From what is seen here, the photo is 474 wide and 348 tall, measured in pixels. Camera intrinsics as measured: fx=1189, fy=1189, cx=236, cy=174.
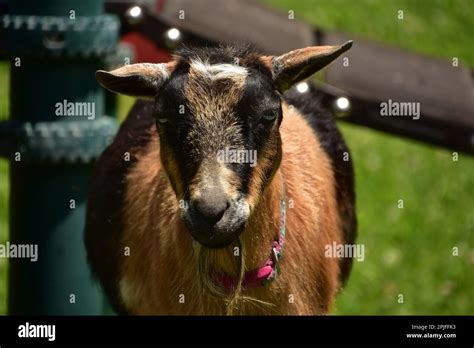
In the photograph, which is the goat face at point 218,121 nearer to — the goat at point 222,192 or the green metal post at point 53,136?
the goat at point 222,192

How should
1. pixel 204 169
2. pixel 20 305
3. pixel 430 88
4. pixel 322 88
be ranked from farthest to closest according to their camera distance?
pixel 430 88 → pixel 322 88 → pixel 20 305 → pixel 204 169

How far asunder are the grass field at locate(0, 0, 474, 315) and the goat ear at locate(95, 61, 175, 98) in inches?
163

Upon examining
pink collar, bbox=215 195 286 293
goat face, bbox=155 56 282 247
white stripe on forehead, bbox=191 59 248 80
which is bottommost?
pink collar, bbox=215 195 286 293

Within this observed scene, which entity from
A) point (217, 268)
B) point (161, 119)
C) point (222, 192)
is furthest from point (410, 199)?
point (222, 192)

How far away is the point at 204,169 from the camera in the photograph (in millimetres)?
5652

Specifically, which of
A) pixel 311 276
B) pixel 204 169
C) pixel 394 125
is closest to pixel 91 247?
pixel 311 276

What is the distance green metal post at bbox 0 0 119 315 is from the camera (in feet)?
23.9

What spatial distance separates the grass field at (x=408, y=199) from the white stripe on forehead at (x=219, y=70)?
4.26 m

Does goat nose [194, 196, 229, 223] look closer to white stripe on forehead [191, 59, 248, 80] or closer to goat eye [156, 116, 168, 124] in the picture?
goat eye [156, 116, 168, 124]

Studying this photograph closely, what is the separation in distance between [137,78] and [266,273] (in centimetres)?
123

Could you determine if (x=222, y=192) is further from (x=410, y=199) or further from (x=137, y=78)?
(x=410, y=199)

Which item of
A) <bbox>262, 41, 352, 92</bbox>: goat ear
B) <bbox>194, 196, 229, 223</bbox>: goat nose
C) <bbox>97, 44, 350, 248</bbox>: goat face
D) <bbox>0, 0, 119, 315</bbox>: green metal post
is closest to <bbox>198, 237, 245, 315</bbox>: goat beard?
<bbox>97, 44, 350, 248</bbox>: goat face

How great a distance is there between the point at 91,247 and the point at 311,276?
163 cm
